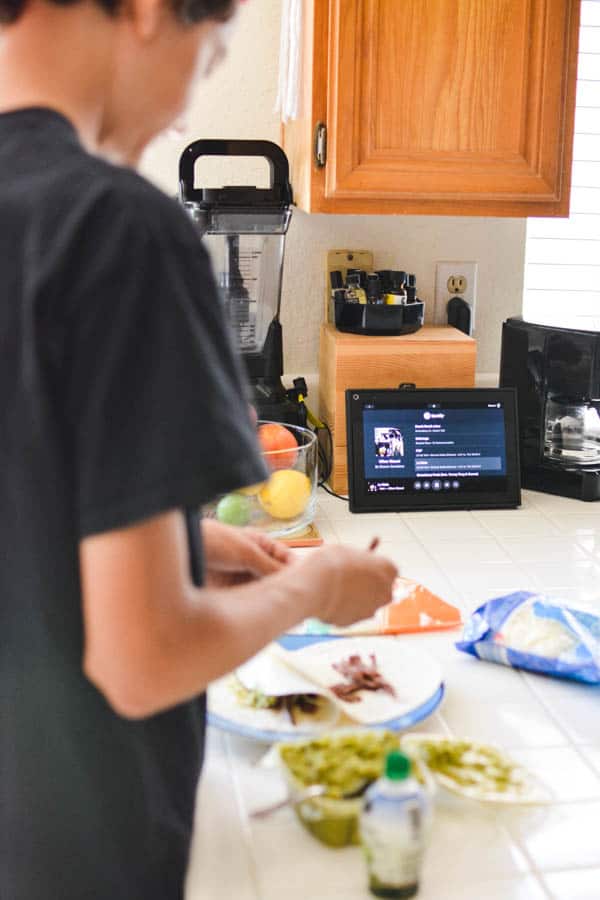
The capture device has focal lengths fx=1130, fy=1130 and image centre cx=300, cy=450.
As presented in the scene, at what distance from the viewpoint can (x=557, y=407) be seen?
209cm

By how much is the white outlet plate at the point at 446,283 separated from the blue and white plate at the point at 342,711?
113 cm

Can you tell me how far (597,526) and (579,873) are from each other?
1.03m

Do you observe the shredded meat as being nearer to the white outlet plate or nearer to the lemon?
the lemon

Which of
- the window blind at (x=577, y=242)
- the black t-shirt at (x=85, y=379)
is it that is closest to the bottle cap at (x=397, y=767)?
the black t-shirt at (x=85, y=379)

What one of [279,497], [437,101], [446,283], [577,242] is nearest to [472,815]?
[279,497]

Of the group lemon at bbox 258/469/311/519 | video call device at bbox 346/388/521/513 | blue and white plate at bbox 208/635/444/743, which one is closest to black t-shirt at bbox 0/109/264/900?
blue and white plate at bbox 208/635/444/743

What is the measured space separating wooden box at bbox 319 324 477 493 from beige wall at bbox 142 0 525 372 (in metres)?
0.21

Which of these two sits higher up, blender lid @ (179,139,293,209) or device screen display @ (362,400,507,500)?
blender lid @ (179,139,293,209)

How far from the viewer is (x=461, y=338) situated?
218 cm

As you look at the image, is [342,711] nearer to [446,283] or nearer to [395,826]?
[395,826]

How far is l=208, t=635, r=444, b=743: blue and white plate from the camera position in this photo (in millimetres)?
1165

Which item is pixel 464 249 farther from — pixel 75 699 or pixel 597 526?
pixel 75 699

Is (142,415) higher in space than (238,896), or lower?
higher

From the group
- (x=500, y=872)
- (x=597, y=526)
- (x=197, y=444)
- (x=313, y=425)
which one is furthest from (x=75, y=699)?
(x=313, y=425)
